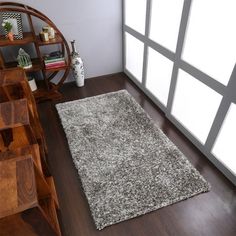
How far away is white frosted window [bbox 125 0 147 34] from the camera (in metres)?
2.42

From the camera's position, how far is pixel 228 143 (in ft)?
5.43

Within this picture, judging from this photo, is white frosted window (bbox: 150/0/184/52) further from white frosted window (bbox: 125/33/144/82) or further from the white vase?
the white vase

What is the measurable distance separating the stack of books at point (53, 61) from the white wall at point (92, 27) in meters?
0.35

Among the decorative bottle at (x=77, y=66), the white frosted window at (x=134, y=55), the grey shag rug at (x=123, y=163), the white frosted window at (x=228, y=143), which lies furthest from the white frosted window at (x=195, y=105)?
the decorative bottle at (x=77, y=66)

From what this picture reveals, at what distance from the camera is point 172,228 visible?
4.71 ft

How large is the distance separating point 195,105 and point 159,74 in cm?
65

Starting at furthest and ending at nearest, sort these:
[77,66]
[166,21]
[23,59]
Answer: [77,66] → [23,59] → [166,21]

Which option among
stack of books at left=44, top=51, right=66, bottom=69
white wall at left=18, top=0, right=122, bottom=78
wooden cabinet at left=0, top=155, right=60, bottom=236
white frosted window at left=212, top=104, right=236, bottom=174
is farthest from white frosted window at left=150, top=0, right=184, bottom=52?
wooden cabinet at left=0, top=155, right=60, bottom=236

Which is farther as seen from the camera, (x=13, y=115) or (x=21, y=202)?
(x=13, y=115)

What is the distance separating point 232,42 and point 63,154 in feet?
5.38

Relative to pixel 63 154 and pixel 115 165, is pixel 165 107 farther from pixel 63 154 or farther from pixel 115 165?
pixel 63 154

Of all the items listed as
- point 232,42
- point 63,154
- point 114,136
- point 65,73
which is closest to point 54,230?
point 63,154

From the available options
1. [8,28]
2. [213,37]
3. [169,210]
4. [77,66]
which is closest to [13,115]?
[169,210]

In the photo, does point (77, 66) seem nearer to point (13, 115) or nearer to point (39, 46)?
point (39, 46)
